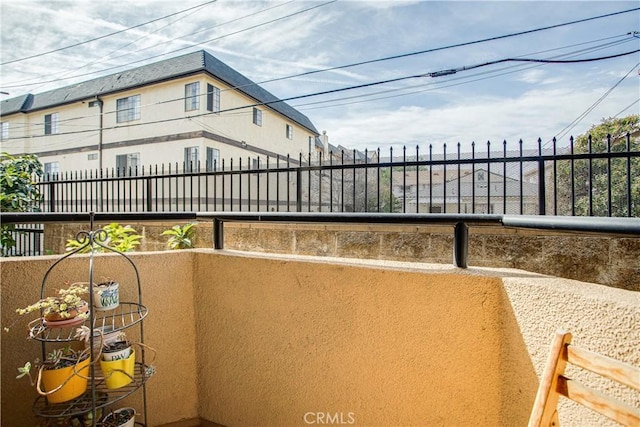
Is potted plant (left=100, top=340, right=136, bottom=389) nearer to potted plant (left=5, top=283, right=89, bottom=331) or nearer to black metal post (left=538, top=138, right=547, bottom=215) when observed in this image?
potted plant (left=5, top=283, right=89, bottom=331)

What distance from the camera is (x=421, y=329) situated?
118 centimetres

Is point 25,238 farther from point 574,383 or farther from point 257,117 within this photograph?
point 257,117

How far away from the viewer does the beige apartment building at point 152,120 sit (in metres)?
11.6

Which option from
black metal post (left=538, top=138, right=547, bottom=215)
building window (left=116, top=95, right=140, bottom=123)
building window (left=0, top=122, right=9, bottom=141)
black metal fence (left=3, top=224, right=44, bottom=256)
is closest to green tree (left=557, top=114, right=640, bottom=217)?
black metal post (left=538, top=138, right=547, bottom=215)

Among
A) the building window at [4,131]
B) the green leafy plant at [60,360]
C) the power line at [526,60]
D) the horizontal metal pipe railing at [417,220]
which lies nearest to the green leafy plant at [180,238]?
the horizontal metal pipe railing at [417,220]

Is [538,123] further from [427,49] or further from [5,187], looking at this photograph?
[5,187]

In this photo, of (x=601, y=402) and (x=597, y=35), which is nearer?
(x=601, y=402)

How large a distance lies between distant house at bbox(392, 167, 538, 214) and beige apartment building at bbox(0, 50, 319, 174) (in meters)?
8.03

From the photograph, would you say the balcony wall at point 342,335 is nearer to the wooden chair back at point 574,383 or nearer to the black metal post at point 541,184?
the wooden chair back at point 574,383

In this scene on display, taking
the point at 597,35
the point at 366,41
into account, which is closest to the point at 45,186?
the point at 366,41

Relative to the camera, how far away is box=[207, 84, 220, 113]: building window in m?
11.5

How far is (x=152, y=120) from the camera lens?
40.3 feet

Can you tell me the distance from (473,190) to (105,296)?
2878mm

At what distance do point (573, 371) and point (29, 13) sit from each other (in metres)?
6.10
